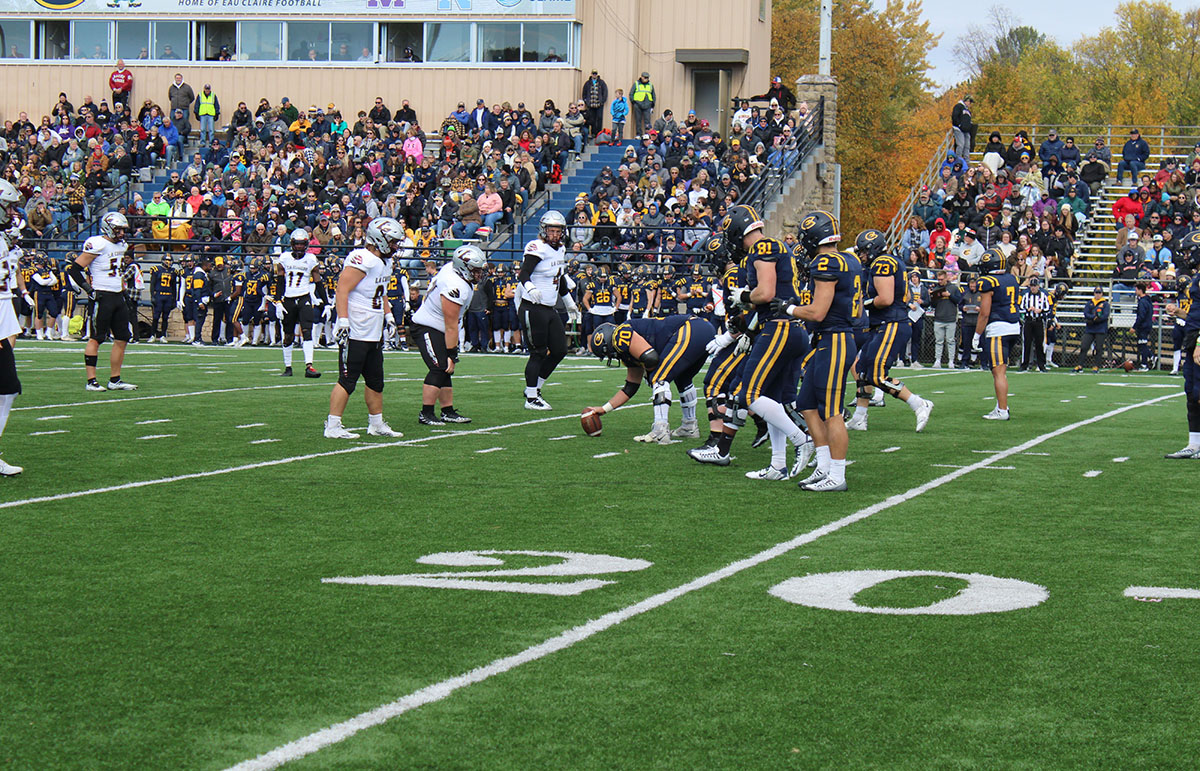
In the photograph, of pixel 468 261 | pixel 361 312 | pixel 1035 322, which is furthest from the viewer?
pixel 1035 322

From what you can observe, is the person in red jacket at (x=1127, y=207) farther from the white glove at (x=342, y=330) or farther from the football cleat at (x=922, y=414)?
the white glove at (x=342, y=330)

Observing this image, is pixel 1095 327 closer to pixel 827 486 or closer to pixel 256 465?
pixel 827 486

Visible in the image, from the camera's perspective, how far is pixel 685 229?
2803 cm

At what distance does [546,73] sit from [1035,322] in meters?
15.5

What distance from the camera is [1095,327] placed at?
25734 millimetres

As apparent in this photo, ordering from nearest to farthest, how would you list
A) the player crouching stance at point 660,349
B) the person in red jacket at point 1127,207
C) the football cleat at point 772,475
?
the football cleat at point 772,475, the player crouching stance at point 660,349, the person in red jacket at point 1127,207

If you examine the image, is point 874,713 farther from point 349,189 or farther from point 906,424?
point 349,189

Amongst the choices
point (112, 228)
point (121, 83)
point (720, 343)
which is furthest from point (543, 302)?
point (121, 83)

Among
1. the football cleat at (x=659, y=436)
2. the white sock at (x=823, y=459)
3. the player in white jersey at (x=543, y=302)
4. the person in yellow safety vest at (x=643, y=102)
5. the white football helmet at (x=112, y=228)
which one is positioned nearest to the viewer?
the white sock at (x=823, y=459)

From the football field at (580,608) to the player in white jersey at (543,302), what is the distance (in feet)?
10.7

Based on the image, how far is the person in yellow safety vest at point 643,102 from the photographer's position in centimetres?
3391

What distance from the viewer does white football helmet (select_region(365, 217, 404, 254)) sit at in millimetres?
A: 11547

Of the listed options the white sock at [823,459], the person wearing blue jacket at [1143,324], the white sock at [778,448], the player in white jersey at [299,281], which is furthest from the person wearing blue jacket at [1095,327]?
the white sock at [823,459]

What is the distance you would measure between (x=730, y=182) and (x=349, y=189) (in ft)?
28.5
